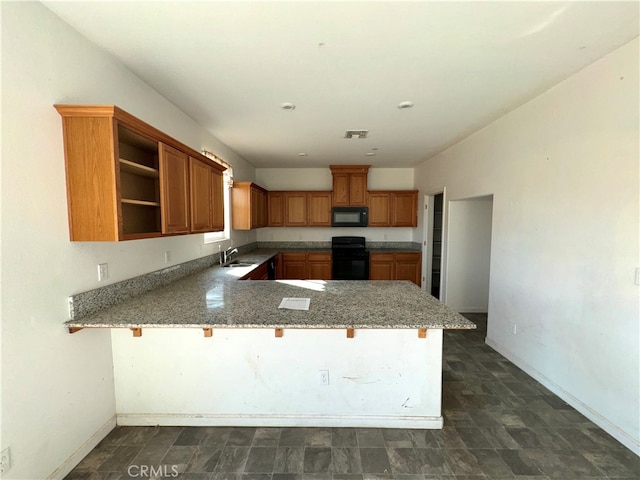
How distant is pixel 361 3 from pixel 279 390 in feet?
7.67

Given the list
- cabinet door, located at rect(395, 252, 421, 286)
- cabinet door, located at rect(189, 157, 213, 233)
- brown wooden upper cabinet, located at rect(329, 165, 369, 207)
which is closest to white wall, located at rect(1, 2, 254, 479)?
cabinet door, located at rect(189, 157, 213, 233)

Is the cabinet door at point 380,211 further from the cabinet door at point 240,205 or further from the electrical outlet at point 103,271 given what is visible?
the electrical outlet at point 103,271

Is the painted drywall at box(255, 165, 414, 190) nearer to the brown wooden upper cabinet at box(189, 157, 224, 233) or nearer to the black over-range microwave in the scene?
the black over-range microwave

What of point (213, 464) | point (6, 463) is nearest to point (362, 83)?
point (213, 464)

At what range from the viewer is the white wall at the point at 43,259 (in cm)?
126

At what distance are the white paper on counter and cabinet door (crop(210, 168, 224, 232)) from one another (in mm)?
1227

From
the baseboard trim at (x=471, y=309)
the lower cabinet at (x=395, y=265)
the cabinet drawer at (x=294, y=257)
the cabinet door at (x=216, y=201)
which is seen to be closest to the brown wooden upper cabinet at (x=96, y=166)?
the cabinet door at (x=216, y=201)

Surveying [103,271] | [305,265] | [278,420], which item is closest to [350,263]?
[305,265]

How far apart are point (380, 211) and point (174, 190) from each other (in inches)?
161

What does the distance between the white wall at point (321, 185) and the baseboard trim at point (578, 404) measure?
3.09 m

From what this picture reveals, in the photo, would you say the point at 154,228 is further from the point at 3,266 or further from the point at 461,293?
the point at 461,293

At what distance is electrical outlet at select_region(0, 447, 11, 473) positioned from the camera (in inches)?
48.6

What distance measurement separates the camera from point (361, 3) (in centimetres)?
134

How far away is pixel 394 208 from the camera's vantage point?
5402 millimetres
